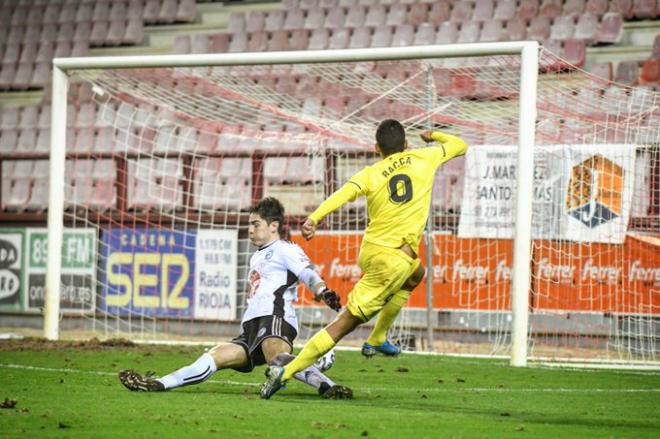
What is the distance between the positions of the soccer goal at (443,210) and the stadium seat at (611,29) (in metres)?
3.12

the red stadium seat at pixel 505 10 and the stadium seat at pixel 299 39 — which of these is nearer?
the red stadium seat at pixel 505 10

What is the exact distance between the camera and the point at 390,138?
7617 millimetres

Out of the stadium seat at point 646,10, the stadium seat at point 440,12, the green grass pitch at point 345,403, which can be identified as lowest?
the green grass pitch at point 345,403

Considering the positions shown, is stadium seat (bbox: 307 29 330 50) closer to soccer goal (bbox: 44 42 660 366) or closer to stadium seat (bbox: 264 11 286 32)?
stadium seat (bbox: 264 11 286 32)

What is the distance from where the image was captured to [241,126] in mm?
16016

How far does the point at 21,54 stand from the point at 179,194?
8.40 m

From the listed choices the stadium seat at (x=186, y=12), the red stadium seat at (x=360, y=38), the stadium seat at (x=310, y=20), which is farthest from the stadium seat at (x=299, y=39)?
the stadium seat at (x=186, y=12)

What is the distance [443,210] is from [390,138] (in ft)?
20.1

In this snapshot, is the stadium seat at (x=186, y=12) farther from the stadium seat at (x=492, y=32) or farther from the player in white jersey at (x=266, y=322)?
the player in white jersey at (x=266, y=322)

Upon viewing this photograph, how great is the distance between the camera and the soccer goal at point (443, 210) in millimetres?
12109

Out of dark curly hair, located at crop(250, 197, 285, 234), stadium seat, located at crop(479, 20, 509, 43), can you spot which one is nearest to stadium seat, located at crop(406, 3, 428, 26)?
stadium seat, located at crop(479, 20, 509, 43)

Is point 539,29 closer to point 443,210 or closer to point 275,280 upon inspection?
point 443,210

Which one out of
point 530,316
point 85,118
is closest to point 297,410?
point 530,316

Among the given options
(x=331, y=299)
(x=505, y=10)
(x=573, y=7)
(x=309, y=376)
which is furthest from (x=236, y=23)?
(x=331, y=299)
